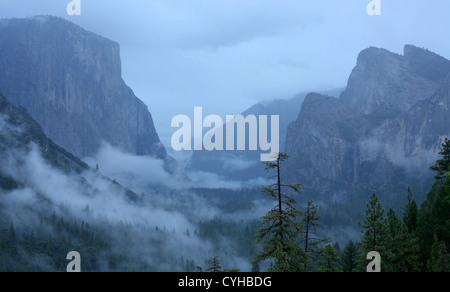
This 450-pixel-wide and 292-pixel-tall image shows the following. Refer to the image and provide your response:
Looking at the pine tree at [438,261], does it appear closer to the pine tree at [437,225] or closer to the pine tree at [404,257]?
the pine tree at [404,257]

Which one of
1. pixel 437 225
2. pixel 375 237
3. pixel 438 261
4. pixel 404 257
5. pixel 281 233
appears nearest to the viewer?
pixel 281 233

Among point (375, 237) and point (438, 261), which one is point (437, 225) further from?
point (438, 261)

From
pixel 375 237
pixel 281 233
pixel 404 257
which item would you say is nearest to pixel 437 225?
pixel 375 237


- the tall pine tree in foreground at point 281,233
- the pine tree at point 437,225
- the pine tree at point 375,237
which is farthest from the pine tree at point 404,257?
the tall pine tree in foreground at point 281,233

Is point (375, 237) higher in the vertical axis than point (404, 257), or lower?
higher

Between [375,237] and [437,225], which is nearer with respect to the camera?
[375,237]

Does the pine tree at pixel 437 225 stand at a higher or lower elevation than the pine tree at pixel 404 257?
higher

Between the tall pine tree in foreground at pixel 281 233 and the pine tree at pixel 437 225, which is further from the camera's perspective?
the pine tree at pixel 437 225

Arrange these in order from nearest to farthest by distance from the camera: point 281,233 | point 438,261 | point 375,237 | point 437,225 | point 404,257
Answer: point 281,233 < point 438,261 < point 404,257 < point 375,237 < point 437,225

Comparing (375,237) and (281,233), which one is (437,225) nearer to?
(375,237)

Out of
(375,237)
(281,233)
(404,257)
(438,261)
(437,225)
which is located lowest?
(438,261)
